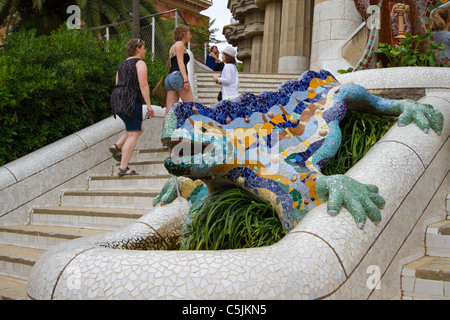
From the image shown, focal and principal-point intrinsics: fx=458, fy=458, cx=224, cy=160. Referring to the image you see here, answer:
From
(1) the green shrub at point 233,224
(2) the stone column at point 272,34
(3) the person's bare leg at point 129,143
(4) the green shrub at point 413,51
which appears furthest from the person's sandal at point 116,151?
(2) the stone column at point 272,34

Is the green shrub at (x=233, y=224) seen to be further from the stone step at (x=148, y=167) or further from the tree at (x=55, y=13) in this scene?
the tree at (x=55, y=13)

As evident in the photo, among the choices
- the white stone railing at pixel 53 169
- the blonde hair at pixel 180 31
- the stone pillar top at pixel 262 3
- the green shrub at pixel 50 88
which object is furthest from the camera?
the stone pillar top at pixel 262 3

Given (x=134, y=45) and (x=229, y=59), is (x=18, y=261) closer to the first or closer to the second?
(x=134, y=45)

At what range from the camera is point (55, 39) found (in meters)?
7.84

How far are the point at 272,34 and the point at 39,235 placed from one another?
61.8 feet

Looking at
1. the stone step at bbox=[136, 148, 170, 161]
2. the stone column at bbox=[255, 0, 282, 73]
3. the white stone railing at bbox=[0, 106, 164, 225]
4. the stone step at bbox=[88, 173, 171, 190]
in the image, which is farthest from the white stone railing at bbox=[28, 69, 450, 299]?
the stone column at bbox=[255, 0, 282, 73]

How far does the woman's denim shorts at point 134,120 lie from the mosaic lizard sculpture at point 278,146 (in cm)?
279

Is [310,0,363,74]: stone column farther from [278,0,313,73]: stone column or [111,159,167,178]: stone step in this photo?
[111,159,167,178]: stone step

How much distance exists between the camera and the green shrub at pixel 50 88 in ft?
21.5

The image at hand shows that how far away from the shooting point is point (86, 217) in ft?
18.8

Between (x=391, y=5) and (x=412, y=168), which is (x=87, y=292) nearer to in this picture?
(x=412, y=168)

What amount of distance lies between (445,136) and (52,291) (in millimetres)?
3234

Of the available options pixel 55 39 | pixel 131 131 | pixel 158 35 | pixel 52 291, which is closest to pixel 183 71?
pixel 131 131

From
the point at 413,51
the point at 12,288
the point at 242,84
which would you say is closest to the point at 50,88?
the point at 12,288
